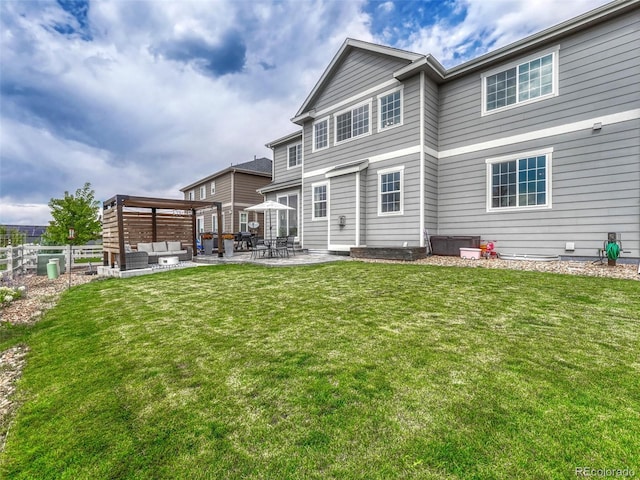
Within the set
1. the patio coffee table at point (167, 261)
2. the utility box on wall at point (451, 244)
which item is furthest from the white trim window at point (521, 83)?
the patio coffee table at point (167, 261)

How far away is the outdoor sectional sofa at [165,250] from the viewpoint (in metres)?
10.1

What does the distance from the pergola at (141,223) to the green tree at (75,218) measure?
9.69 m

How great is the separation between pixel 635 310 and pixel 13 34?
50.8 feet

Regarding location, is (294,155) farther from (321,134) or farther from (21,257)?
(21,257)

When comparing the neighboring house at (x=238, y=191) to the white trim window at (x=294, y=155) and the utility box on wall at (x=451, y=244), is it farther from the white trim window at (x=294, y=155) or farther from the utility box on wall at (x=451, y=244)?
the utility box on wall at (x=451, y=244)

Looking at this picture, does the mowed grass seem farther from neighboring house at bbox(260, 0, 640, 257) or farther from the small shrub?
neighboring house at bbox(260, 0, 640, 257)

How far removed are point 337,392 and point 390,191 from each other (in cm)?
922

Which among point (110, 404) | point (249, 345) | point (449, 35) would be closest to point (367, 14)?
point (449, 35)

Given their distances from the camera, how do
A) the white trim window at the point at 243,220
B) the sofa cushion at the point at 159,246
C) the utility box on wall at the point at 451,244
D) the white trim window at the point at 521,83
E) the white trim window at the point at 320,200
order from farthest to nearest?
the white trim window at the point at 243,220 < the white trim window at the point at 320,200 < the sofa cushion at the point at 159,246 < the utility box on wall at the point at 451,244 < the white trim window at the point at 521,83

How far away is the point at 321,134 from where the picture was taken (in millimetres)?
13133

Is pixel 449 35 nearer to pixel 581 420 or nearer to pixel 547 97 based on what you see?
pixel 547 97

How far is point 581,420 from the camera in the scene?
1.74m

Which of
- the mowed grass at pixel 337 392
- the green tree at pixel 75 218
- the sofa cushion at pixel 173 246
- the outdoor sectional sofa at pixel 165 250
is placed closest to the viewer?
the mowed grass at pixel 337 392

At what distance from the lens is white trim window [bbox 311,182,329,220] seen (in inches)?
488
